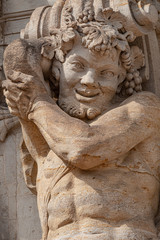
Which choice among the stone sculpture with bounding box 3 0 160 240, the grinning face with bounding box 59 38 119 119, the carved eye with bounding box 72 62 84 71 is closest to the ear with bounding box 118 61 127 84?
the stone sculpture with bounding box 3 0 160 240

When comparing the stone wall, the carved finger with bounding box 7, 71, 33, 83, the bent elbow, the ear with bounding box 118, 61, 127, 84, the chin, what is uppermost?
the carved finger with bounding box 7, 71, 33, 83

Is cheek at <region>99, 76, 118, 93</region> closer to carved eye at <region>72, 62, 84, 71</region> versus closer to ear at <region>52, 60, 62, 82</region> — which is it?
carved eye at <region>72, 62, 84, 71</region>

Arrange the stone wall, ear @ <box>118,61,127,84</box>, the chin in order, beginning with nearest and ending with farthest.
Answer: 1. the chin
2. ear @ <box>118,61,127,84</box>
3. the stone wall

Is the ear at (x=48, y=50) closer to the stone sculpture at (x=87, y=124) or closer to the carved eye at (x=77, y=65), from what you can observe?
the stone sculpture at (x=87, y=124)

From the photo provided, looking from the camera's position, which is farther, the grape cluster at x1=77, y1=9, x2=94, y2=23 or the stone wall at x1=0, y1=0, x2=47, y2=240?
the stone wall at x1=0, y1=0, x2=47, y2=240

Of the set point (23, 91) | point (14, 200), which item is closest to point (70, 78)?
point (23, 91)

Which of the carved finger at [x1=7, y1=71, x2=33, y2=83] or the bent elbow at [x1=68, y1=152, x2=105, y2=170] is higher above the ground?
the carved finger at [x1=7, y1=71, x2=33, y2=83]

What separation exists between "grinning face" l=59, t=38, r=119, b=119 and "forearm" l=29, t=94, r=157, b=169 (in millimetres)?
262

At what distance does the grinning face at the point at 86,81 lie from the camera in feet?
22.9

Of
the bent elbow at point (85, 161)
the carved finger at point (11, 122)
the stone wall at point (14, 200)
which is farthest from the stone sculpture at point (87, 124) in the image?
the carved finger at point (11, 122)

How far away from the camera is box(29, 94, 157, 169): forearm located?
6418 millimetres

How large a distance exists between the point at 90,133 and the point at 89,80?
2.21 ft

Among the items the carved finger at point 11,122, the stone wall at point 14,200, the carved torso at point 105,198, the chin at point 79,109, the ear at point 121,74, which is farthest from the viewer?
the carved finger at point 11,122

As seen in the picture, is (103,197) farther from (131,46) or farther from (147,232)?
(131,46)
